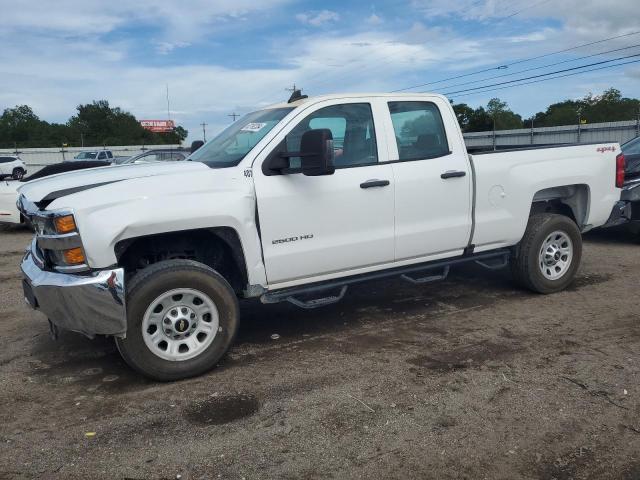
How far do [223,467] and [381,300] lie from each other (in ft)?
Result: 11.3

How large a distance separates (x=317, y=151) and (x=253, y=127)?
37.2 inches

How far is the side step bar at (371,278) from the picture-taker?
4.89m

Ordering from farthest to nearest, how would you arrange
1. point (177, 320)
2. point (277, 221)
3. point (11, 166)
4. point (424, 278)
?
point (11, 166), point (424, 278), point (277, 221), point (177, 320)

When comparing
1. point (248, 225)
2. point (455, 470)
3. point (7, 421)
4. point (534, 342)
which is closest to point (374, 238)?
point (248, 225)

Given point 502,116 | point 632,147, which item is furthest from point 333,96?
point 502,116

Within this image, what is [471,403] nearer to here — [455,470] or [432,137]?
[455,470]

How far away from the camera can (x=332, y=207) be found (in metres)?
4.90

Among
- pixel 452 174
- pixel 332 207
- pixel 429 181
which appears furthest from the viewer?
pixel 452 174

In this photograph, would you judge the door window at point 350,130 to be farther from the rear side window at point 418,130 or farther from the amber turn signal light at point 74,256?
the amber turn signal light at point 74,256

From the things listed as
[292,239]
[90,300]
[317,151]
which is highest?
[317,151]

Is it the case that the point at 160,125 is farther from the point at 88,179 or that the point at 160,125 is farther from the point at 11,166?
the point at 88,179

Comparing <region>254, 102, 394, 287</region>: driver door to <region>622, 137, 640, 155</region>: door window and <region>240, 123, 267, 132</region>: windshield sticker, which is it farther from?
<region>622, 137, 640, 155</region>: door window

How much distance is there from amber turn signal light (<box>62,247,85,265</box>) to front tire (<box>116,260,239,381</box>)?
0.37m

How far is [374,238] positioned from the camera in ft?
16.9
